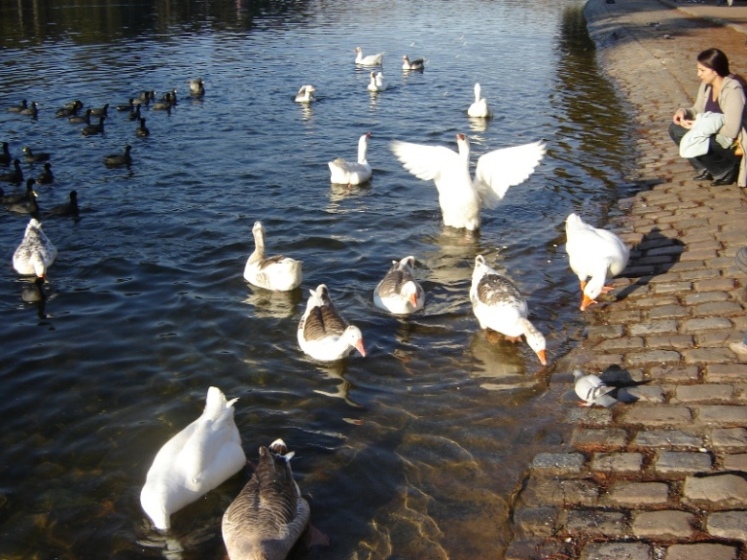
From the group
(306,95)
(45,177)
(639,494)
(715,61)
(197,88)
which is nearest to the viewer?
(639,494)

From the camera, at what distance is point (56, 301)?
10492 millimetres

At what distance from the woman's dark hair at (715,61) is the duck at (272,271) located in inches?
261

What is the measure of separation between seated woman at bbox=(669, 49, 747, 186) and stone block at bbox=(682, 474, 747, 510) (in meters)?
7.13

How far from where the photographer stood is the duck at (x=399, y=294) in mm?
9617

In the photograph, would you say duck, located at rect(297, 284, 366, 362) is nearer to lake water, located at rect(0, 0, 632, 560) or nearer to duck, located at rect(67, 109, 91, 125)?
lake water, located at rect(0, 0, 632, 560)

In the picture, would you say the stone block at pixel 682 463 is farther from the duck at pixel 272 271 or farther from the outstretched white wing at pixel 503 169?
the outstretched white wing at pixel 503 169

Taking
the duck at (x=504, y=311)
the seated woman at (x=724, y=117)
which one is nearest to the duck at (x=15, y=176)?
the duck at (x=504, y=311)

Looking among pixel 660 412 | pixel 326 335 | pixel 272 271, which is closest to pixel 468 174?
pixel 272 271

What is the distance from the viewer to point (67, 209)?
43.6ft

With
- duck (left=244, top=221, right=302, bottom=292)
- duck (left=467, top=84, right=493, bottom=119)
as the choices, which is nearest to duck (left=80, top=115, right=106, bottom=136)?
duck (left=467, top=84, right=493, bottom=119)

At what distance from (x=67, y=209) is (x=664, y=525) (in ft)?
37.1

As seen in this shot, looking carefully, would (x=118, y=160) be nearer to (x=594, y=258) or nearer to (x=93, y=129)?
(x=93, y=129)

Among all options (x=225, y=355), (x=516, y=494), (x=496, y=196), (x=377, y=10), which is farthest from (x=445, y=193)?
(x=377, y=10)

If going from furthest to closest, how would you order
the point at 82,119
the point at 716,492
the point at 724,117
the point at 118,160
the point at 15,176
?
1. the point at 82,119
2. the point at 118,160
3. the point at 15,176
4. the point at 724,117
5. the point at 716,492
